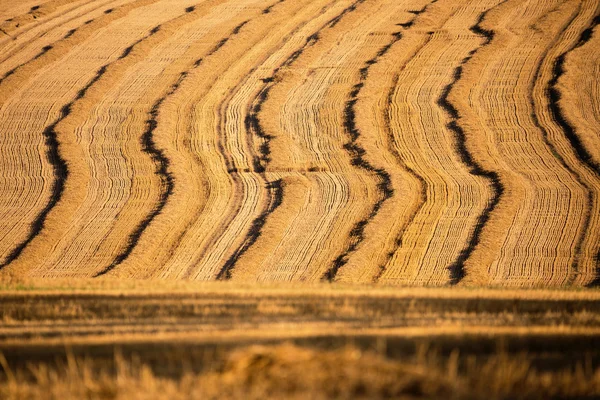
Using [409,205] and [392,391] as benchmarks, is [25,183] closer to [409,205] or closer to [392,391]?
[409,205]

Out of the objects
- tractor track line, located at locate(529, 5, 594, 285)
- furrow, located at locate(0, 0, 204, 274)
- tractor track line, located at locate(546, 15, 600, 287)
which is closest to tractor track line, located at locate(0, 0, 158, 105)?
furrow, located at locate(0, 0, 204, 274)

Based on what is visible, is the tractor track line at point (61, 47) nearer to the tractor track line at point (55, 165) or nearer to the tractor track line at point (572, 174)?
the tractor track line at point (55, 165)

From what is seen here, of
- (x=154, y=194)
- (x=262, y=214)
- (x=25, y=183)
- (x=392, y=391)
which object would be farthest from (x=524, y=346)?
(x=25, y=183)

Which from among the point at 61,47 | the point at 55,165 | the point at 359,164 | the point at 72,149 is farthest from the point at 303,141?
the point at 61,47

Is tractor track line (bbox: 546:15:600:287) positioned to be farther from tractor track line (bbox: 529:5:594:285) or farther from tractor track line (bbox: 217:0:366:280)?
tractor track line (bbox: 217:0:366:280)

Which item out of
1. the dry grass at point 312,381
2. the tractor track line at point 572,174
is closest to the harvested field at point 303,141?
the tractor track line at point 572,174
